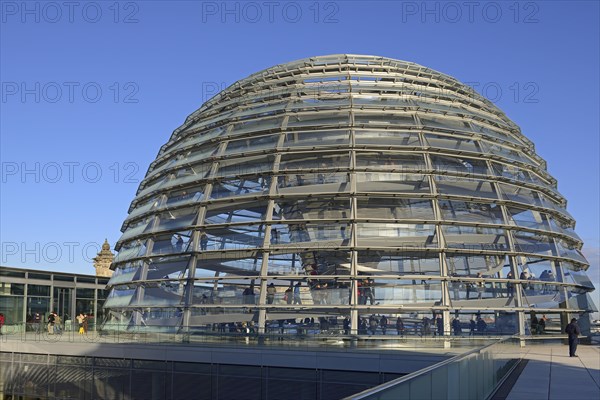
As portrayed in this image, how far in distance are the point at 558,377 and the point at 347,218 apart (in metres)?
11.8

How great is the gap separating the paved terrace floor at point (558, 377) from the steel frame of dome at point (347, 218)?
165 inches

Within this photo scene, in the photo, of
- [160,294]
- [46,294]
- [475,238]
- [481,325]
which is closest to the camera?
[481,325]

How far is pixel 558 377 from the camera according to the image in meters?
16.8

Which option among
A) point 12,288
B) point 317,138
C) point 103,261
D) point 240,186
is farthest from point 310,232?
point 103,261

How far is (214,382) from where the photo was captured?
73.9ft

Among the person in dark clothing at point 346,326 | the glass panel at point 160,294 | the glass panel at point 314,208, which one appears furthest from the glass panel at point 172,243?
the person in dark clothing at point 346,326

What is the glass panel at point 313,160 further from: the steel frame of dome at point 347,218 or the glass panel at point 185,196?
the glass panel at point 185,196

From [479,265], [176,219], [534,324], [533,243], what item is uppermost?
[176,219]

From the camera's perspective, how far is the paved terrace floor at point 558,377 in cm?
1367

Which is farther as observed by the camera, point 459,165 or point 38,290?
point 38,290

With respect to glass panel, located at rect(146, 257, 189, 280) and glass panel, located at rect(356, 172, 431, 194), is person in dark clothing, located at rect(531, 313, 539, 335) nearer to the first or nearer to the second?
glass panel, located at rect(356, 172, 431, 194)

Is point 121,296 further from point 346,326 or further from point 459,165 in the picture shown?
point 459,165

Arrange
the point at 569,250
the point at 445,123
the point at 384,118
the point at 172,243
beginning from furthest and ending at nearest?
the point at 569,250 < the point at 445,123 < the point at 384,118 < the point at 172,243

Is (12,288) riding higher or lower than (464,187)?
lower
